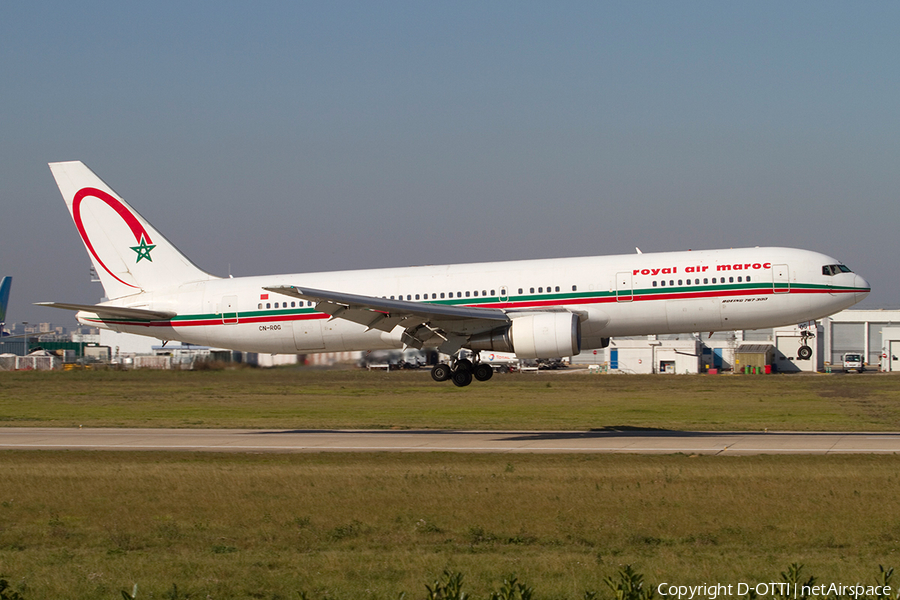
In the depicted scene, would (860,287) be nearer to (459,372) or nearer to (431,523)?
(459,372)

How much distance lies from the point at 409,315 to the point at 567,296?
5.92 metres

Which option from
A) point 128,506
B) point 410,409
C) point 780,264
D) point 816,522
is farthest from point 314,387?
point 816,522

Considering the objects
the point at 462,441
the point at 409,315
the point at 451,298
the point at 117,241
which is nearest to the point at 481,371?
the point at 451,298

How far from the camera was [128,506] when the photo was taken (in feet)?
66.0

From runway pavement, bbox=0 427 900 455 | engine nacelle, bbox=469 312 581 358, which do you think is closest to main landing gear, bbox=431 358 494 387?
runway pavement, bbox=0 427 900 455

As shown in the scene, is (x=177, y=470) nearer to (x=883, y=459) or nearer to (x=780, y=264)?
(x=883, y=459)

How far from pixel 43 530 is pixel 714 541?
13061mm

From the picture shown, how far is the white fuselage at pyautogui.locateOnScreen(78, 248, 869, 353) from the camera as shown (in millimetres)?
32688

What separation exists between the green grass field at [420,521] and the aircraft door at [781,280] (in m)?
8.22

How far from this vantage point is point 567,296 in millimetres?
33594

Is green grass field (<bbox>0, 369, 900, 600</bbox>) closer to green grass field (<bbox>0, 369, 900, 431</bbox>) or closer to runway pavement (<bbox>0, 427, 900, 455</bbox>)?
runway pavement (<bbox>0, 427, 900, 455</bbox>)

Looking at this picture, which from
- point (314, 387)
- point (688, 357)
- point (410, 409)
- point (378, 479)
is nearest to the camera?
point (378, 479)

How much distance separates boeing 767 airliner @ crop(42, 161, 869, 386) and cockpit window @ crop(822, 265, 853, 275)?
0.12 ft

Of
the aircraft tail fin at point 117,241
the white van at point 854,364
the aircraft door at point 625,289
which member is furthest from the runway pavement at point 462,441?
the white van at point 854,364
